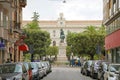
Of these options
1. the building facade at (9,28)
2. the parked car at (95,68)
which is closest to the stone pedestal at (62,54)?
the building facade at (9,28)

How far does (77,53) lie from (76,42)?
2.46 metres

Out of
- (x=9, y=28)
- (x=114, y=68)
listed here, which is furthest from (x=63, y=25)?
(x=114, y=68)

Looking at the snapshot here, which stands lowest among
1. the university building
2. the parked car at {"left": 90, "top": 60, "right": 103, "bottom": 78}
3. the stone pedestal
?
the parked car at {"left": 90, "top": 60, "right": 103, "bottom": 78}

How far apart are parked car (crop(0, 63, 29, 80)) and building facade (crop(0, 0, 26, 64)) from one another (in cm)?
1606

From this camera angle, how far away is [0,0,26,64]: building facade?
142 ft

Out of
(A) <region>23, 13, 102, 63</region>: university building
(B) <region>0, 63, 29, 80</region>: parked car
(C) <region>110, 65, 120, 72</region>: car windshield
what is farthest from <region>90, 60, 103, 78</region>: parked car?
(A) <region>23, 13, 102, 63</region>: university building

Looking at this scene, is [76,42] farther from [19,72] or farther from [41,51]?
[19,72]

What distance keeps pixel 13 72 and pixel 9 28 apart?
26.5 m

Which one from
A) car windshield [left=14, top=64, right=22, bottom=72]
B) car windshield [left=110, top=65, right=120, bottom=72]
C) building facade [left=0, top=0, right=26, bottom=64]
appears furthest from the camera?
building facade [left=0, top=0, right=26, bottom=64]

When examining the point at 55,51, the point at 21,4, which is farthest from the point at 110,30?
the point at 55,51

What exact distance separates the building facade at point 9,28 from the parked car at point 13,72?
16.1 m

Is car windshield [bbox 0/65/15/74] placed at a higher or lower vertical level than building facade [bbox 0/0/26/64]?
lower

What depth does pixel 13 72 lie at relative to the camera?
22453 mm

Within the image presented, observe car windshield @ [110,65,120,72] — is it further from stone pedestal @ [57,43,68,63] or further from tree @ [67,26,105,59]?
stone pedestal @ [57,43,68,63]
